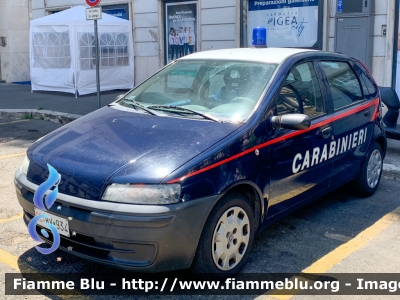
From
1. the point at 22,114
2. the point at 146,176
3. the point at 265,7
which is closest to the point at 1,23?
the point at 22,114

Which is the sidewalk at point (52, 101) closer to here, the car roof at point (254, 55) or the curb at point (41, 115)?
the curb at point (41, 115)

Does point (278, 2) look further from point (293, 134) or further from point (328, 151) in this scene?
point (293, 134)

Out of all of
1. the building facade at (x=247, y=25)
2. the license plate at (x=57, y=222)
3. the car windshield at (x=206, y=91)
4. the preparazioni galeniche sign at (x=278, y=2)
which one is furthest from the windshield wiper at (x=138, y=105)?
the preparazioni galeniche sign at (x=278, y=2)

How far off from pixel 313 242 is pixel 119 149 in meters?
1.87

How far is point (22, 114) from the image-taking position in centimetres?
1084

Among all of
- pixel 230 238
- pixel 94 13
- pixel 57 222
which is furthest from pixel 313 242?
pixel 94 13

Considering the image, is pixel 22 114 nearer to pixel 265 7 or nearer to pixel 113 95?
pixel 113 95

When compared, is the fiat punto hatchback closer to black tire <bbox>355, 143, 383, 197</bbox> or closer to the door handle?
the door handle

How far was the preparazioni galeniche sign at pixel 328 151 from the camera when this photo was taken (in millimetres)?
4117

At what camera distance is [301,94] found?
429cm

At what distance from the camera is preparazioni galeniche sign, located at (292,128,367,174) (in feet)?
13.5

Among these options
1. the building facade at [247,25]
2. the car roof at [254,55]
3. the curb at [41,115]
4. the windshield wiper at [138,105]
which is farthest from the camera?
the curb at [41,115]

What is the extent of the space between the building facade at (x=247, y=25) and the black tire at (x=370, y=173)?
499 cm

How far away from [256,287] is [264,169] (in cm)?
82
